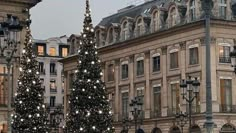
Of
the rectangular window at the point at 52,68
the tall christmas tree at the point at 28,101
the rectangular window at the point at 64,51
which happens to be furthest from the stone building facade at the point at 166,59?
the rectangular window at the point at 64,51

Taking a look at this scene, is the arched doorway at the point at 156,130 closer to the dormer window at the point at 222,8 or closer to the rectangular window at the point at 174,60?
the rectangular window at the point at 174,60

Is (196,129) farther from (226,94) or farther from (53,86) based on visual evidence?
(53,86)

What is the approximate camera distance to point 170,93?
210 ft

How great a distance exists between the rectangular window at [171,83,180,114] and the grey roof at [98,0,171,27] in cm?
937

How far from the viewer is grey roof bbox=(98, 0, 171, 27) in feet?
236

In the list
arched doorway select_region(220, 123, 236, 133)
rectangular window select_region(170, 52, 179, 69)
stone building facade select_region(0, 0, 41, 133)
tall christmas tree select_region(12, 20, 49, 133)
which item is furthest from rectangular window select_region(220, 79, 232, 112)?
tall christmas tree select_region(12, 20, 49, 133)

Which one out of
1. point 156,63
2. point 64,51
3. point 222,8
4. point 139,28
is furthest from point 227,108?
point 64,51

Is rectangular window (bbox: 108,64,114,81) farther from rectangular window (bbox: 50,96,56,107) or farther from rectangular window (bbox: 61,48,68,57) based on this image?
rectangular window (bbox: 61,48,68,57)

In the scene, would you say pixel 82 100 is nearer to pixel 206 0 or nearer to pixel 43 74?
pixel 206 0

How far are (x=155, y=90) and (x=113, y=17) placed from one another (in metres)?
17.2

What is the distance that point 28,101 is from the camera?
39.0 metres

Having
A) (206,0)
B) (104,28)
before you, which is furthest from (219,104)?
(206,0)

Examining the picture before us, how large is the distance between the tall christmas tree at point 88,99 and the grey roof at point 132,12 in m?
29.0

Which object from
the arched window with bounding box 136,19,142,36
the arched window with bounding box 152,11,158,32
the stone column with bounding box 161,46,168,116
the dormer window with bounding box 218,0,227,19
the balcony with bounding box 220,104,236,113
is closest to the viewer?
the balcony with bounding box 220,104,236,113
